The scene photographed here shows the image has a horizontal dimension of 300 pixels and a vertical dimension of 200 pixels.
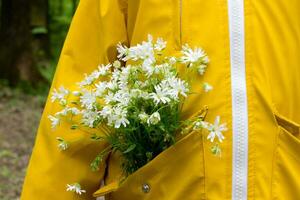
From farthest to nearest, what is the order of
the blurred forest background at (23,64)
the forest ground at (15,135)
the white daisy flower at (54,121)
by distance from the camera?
the blurred forest background at (23,64) < the forest ground at (15,135) < the white daisy flower at (54,121)

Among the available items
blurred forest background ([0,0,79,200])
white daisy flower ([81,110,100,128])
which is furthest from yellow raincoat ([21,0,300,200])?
blurred forest background ([0,0,79,200])

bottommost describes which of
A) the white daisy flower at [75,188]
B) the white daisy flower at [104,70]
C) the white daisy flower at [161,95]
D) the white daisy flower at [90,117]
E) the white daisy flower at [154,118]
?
the white daisy flower at [75,188]

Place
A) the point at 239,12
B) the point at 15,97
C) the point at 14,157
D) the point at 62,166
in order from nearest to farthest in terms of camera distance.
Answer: the point at 239,12 < the point at 62,166 < the point at 14,157 < the point at 15,97

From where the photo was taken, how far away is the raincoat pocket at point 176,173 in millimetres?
2176

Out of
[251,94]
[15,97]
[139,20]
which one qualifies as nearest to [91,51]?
[139,20]

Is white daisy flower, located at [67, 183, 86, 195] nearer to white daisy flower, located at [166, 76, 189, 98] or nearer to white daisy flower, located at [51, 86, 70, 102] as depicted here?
white daisy flower, located at [51, 86, 70, 102]

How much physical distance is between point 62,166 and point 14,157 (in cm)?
621

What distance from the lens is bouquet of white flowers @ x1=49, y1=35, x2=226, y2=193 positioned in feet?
6.66

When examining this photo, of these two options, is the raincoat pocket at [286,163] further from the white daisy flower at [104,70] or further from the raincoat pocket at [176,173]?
the white daisy flower at [104,70]

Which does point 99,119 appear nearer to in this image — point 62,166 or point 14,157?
point 62,166

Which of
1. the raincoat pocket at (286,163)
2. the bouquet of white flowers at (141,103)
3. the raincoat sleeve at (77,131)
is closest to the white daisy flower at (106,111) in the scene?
the bouquet of white flowers at (141,103)

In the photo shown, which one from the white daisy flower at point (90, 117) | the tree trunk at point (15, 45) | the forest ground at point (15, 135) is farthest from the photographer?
the tree trunk at point (15, 45)

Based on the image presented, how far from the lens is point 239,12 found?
224cm

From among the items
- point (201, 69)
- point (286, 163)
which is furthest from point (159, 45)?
point (286, 163)
